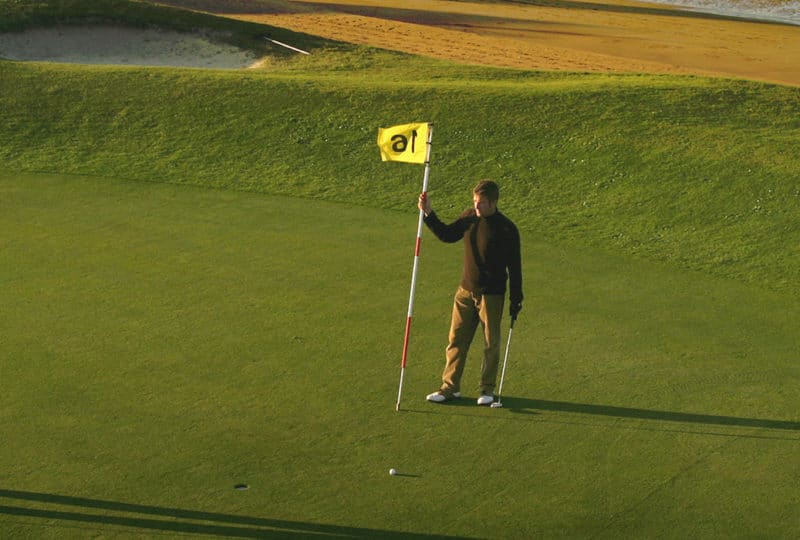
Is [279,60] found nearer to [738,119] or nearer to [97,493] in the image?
[738,119]

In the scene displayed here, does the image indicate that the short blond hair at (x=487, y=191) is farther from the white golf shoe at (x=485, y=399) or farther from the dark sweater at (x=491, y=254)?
the white golf shoe at (x=485, y=399)

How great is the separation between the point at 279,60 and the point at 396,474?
745 inches

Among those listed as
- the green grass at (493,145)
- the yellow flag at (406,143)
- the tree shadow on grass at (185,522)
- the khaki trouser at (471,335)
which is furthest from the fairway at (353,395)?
the yellow flag at (406,143)

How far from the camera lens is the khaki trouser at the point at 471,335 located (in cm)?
966

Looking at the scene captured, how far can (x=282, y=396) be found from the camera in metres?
9.62

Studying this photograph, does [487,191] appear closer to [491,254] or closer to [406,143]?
Answer: [491,254]

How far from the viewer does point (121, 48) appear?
26.8 meters

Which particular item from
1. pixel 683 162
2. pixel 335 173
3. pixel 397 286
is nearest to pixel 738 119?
pixel 683 162

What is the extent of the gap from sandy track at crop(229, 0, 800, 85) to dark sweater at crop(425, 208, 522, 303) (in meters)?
23.5

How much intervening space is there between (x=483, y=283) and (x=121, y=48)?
19.3 meters

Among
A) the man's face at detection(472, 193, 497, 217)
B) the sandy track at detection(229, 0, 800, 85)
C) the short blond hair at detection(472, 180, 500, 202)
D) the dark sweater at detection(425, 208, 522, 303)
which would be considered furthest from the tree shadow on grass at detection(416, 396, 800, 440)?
the sandy track at detection(229, 0, 800, 85)

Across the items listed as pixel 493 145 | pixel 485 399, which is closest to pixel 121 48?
pixel 493 145

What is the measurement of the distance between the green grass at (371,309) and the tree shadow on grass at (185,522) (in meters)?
0.03

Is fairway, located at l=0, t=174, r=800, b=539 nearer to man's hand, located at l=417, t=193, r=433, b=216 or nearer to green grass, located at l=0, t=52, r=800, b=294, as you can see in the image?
man's hand, located at l=417, t=193, r=433, b=216
